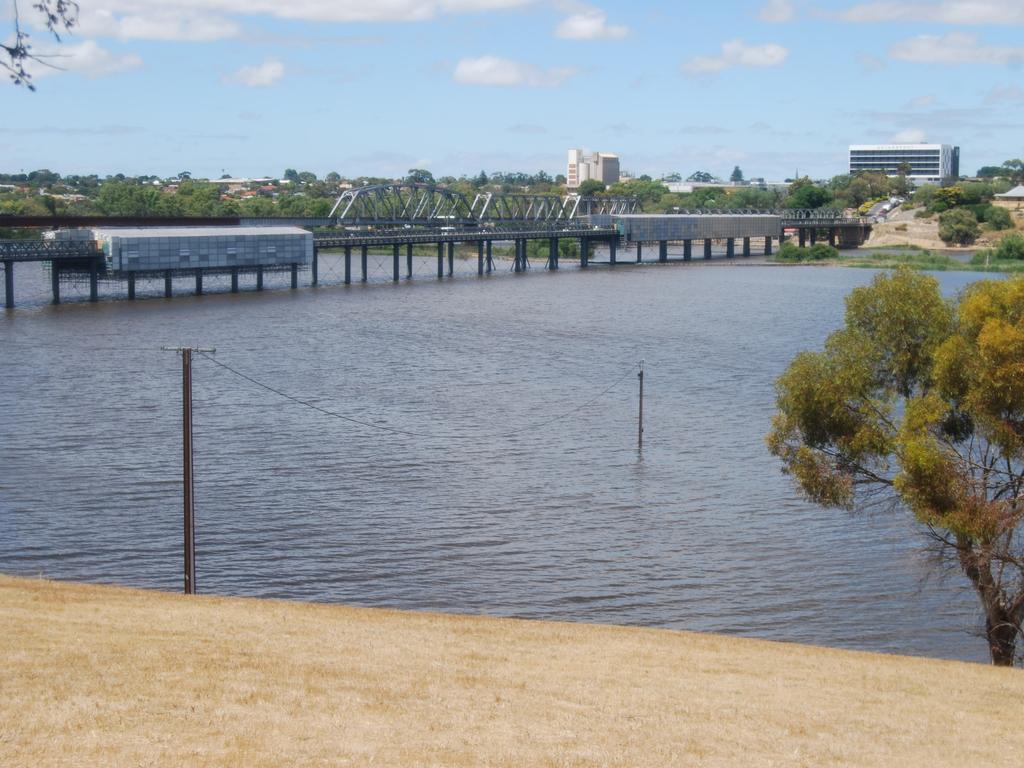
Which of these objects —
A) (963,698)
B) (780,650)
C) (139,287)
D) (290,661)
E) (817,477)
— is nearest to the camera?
(290,661)

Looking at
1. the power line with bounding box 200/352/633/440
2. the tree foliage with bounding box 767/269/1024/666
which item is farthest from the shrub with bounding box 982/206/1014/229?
the tree foliage with bounding box 767/269/1024/666

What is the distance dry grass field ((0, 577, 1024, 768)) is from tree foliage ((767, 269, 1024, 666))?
7.46ft

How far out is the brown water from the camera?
1095 inches

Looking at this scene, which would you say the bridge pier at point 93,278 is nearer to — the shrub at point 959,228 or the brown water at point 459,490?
the brown water at point 459,490

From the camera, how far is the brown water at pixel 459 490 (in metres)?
27.8

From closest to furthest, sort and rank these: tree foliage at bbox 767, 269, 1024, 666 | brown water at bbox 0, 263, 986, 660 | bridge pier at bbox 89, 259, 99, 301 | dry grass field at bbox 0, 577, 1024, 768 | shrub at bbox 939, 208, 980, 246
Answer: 1. dry grass field at bbox 0, 577, 1024, 768
2. tree foliage at bbox 767, 269, 1024, 666
3. brown water at bbox 0, 263, 986, 660
4. bridge pier at bbox 89, 259, 99, 301
5. shrub at bbox 939, 208, 980, 246

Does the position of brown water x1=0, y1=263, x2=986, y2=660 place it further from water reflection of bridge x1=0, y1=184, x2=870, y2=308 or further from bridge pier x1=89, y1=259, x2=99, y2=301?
water reflection of bridge x1=0, y1=184, x2=870, y2=308

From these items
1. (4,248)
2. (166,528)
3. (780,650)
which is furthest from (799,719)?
(4,248)

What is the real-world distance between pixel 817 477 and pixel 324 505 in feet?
49.2

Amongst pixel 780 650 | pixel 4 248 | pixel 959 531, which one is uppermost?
pixel 4 248

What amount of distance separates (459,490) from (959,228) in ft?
479

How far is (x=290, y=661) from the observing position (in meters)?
17.3

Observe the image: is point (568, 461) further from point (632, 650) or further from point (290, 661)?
point (290, 661)

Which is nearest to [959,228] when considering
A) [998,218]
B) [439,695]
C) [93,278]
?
[998,218]
